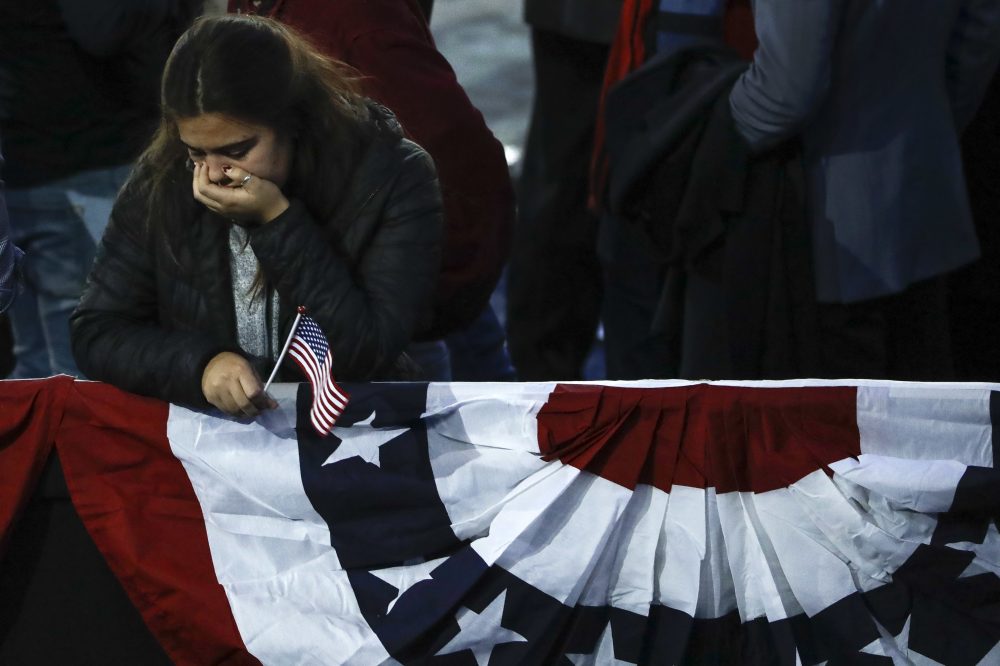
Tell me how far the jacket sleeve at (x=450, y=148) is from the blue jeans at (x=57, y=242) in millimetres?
842

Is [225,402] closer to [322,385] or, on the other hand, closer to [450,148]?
[322,385]

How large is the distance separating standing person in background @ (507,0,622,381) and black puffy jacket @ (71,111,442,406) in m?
1.62

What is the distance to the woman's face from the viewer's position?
2.55 m

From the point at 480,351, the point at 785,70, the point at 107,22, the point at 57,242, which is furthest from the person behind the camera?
the point at 480,351

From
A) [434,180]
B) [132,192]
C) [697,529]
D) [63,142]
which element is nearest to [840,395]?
[697,529]

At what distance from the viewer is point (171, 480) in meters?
2.62

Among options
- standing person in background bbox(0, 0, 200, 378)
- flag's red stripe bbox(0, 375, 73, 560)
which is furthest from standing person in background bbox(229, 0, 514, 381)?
flag's red stripe bbox(0, 375, 73, 560)

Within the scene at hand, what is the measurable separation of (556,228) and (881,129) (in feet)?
4.96

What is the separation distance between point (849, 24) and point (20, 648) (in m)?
2.03

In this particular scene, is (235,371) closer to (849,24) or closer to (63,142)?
(63,142)

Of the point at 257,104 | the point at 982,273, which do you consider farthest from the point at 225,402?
the point at 982,273

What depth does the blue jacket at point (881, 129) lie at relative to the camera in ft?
10.0

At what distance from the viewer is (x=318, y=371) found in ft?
8.45

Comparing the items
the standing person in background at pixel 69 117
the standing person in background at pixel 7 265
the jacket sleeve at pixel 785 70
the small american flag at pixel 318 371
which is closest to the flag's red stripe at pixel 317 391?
the small american flag at pixel 318 371
